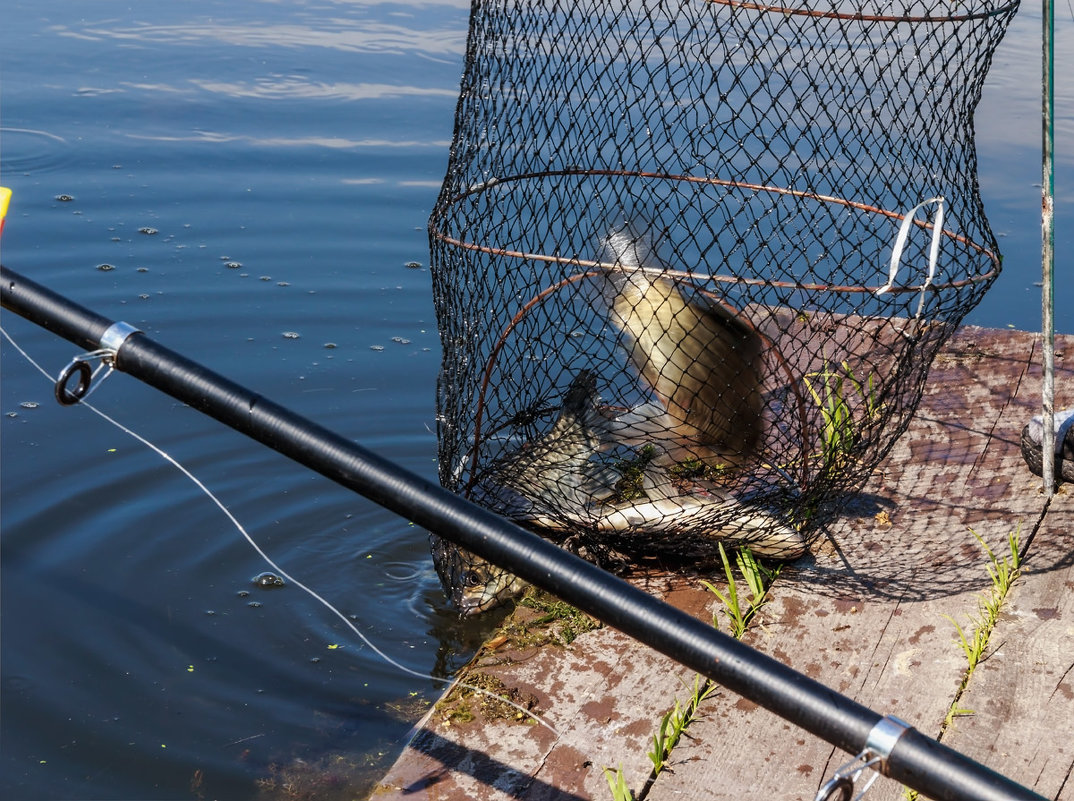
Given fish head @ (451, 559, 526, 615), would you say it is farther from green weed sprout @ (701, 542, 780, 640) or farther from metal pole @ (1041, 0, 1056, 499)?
metal pole @ (1041, 0, 1056, 499)

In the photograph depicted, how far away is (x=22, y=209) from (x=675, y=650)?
6.50 m

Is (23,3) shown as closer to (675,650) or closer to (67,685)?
(67,685)

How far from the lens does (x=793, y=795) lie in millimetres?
2383

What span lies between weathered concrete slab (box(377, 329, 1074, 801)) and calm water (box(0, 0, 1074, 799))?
2.31 ft

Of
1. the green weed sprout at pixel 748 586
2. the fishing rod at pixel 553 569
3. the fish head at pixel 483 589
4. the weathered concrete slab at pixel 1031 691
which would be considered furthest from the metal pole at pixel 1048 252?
the fishing rod at pixel 553 569

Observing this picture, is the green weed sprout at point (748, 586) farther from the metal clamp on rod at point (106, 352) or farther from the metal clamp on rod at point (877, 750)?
the metal clamp on rod at point (106, 352)

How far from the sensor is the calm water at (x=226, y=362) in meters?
3.37

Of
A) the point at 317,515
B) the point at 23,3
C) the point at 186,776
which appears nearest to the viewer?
the point at 186,776

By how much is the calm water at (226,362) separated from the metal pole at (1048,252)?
1.95 metres

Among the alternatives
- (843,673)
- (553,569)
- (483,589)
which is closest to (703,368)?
(483,589)

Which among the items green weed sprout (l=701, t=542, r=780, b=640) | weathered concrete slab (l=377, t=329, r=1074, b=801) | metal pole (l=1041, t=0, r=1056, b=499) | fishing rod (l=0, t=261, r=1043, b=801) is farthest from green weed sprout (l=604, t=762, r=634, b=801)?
metal pole (l=1041, t=0, r=1056, b=499)

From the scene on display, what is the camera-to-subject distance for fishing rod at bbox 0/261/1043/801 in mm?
1349

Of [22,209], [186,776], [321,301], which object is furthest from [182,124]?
[186,776]

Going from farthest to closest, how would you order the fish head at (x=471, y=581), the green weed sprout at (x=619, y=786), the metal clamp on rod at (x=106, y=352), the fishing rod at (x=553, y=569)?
the fish head at (x=471, y=581)
the green weed sprout at (x=619, y=786)
the metal clamp on rod at (x=106, y=352)
the fishing rod at (x=553, y=569)
